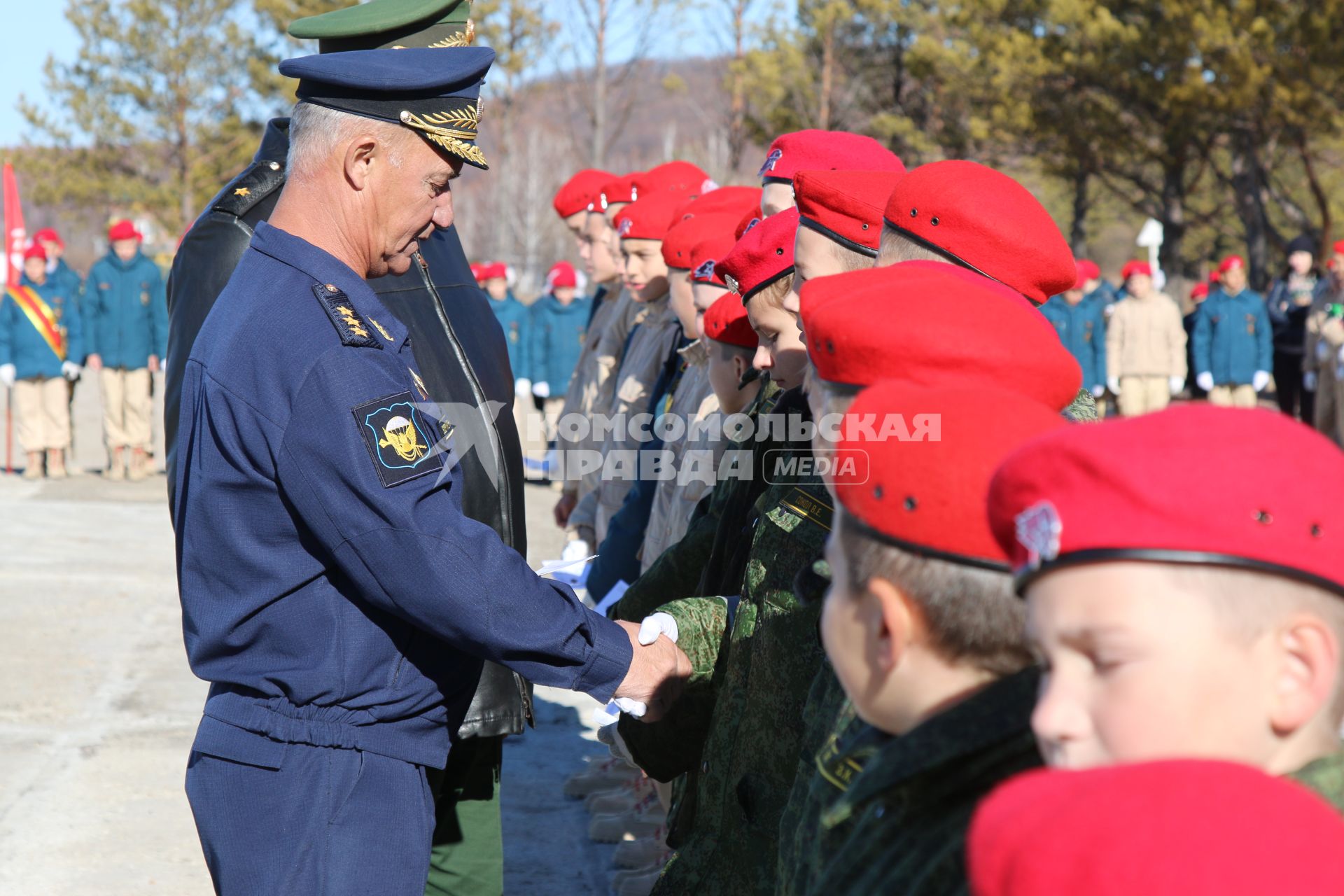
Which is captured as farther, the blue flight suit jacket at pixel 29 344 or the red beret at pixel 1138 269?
the red beret at pixel 1138 269

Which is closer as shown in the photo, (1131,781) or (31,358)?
(1131,781)

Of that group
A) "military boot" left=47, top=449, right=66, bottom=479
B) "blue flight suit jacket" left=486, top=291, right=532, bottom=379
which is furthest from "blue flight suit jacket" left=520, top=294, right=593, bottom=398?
"military boot" left=47, top=449, right=66, bottom=479

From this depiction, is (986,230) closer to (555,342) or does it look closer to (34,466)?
(555,342)

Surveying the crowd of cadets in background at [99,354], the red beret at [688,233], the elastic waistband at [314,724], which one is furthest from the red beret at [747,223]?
the crowd of cadets in background at [99,354]

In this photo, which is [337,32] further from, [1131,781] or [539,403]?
[539,403]

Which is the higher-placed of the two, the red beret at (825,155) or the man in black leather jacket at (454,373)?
the red beret at (825,155)

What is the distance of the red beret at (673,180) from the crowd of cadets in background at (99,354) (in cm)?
672

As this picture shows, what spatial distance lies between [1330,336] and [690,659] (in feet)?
39.5

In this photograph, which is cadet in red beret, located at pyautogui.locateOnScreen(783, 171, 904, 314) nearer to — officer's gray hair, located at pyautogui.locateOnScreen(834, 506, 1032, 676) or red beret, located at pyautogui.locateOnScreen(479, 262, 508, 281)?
officer's gray hair, located at pyautogui.locateOnScreen(834, 506, 1032, 676)

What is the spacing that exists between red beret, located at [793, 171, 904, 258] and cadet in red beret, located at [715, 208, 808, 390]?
18 centimetres

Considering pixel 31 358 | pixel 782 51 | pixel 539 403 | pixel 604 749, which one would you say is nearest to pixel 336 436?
pixel 604 749

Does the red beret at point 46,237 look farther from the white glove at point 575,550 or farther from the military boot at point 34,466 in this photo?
the white glove at point 575,550

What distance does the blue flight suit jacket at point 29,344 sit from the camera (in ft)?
38.3

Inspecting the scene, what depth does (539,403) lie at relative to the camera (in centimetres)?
1430
